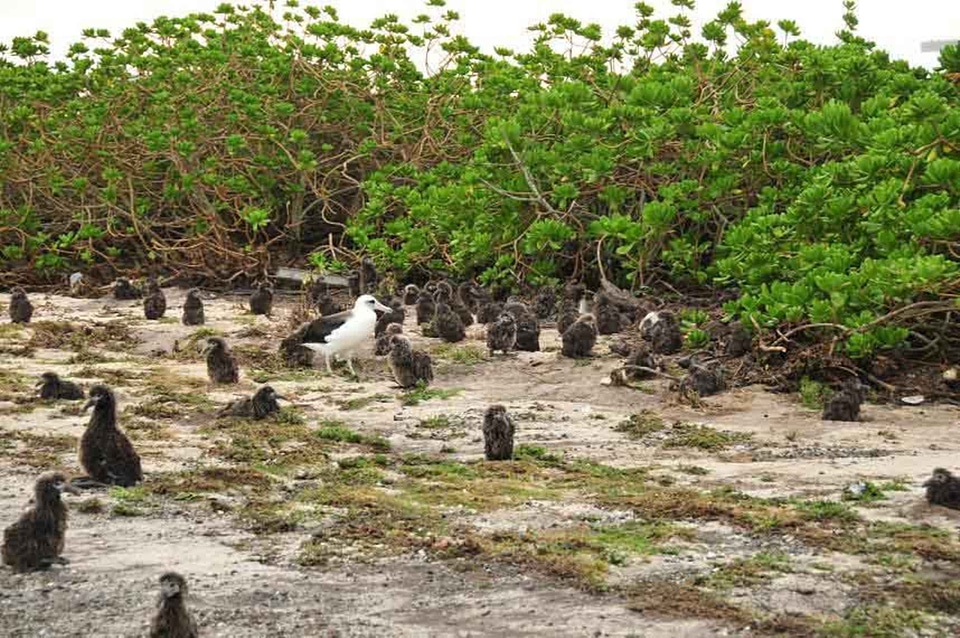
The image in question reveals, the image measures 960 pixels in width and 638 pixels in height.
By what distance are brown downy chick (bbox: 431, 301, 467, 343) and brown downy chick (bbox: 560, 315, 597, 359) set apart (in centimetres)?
144

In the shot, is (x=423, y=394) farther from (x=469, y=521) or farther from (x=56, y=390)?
(x=469, y=521)

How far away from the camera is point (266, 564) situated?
5781mm

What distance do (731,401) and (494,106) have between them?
7.84 m

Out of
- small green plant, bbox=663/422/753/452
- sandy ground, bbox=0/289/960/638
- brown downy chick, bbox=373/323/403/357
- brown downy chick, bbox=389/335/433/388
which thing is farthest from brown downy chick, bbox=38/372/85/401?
small green plant, bbox=663/422/753/452

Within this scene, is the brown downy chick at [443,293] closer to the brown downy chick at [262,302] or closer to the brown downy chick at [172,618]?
the brown downy chick at [262,302]

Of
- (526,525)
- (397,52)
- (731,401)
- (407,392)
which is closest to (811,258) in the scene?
(731,401)

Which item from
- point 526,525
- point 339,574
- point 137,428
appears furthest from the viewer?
point 137,428

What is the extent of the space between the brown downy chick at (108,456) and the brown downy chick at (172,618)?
2284 millimetres

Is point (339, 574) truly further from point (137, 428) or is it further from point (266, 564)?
point (137, 428)

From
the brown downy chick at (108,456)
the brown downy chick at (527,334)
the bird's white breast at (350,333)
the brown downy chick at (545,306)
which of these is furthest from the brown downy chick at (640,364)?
the brown downy chick at (108,456)

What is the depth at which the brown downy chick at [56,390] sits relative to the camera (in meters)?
9.38

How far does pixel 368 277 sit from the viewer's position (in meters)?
16.3

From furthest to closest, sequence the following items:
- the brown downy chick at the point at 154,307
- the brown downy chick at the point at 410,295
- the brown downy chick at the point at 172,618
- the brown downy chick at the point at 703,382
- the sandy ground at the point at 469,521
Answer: the brown downy chick at the point at 410,295, the brown downy chick at the point at 154,307, the brown downy chick at the point at 703,382, the sandy ground at the point at 469,521, the brown downy chick at the point at 172,618

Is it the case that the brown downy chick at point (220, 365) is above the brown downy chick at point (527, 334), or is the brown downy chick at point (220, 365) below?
below
